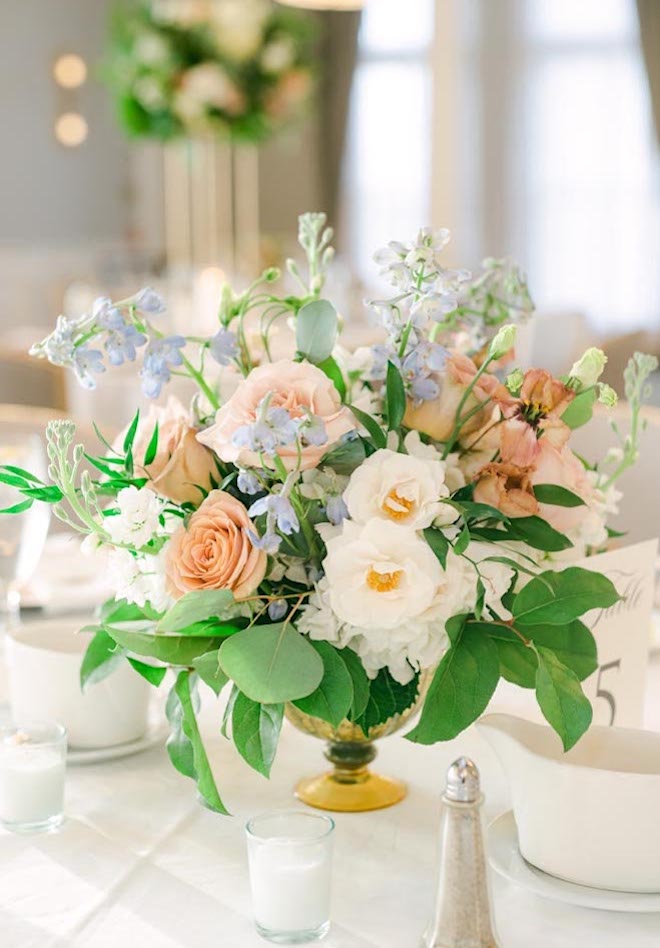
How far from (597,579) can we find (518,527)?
6cm

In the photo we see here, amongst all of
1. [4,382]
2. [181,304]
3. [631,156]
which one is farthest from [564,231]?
[4,382]

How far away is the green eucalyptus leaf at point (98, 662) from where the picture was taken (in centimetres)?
96

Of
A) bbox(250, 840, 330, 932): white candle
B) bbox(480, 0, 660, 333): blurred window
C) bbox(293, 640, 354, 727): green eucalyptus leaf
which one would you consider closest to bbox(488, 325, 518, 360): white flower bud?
bbox(293, 640, 354, 727): green eucalyptus leaf

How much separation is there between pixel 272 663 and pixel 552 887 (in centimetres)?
21

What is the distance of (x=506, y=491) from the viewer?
2.79 feet

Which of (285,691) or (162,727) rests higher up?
(285,691)

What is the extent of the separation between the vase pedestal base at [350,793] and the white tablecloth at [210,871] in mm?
11

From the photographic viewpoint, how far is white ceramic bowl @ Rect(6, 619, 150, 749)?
1.03 m

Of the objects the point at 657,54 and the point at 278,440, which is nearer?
the point at 278,440

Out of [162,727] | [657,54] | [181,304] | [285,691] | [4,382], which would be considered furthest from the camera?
[657,54]

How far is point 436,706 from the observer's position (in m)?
0.80

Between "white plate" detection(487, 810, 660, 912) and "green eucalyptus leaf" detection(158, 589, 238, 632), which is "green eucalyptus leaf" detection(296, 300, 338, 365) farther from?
"white plate" detection(487, 810, 660, 912)

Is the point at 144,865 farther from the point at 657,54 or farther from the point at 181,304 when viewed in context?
the point at 657,54

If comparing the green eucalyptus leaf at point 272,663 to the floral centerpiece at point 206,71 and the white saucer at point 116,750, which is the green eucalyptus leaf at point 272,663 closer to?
the white saucer at point 116,750
